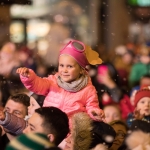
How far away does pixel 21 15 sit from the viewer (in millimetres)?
30453

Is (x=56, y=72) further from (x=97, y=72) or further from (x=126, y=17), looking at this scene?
(x=126, y=17)

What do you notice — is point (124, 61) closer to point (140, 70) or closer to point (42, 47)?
point (140, 70)

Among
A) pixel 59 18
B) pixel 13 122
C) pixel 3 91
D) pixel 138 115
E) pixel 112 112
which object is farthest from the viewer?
pixel 59 18

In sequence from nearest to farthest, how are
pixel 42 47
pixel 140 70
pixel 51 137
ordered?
pixel 51 137 → pixel 140 70 → pixel 42 47

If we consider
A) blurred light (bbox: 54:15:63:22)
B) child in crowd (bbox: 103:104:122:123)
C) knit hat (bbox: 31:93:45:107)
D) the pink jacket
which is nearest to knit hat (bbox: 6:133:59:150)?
the pink jacket

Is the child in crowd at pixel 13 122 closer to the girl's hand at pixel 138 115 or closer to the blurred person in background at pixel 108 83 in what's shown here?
the girl's hand at pixel 138 115

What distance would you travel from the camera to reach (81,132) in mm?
7062

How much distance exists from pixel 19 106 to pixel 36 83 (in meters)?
0.61

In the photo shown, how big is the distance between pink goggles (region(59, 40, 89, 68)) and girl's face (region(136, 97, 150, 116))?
1281mm

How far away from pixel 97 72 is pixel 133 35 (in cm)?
2250

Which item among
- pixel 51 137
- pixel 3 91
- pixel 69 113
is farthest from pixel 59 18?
pixel 51 137

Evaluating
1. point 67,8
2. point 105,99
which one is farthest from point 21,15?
point 105,99

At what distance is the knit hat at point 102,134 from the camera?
7197 mm

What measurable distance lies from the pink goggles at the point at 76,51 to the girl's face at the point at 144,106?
128 centimetres
